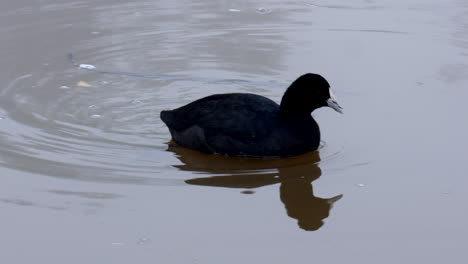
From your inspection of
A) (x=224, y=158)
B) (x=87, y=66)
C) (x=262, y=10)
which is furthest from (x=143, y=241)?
(x=262, y=10)

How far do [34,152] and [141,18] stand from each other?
14.8 ft

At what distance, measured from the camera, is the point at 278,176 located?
600cm

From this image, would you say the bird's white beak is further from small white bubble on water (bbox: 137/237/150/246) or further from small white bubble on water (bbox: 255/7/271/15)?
small white bubble on water (bbox: 255/7/271/15)

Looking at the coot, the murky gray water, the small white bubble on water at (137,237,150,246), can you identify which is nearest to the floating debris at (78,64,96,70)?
the murky gray water

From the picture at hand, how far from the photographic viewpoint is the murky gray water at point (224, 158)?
191 inches

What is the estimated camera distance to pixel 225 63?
8.78m

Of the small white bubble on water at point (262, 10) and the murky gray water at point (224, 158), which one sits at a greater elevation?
the small white bubble on water at point (262, 10)

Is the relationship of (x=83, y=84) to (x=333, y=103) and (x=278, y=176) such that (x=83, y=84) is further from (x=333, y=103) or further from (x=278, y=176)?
(x=278, y=176)

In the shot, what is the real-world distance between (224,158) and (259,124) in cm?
40

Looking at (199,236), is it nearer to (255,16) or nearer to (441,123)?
(441,123)

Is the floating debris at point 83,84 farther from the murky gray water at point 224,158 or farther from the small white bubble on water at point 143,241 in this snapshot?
the small white bubble on water at point 143,241

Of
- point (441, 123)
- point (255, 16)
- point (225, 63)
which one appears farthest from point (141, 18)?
point (441, 123)

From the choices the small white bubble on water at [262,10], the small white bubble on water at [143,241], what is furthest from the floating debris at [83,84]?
the small white bubble on water at [143,241]

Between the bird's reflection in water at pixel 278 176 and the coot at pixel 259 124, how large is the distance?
3.4 inches
